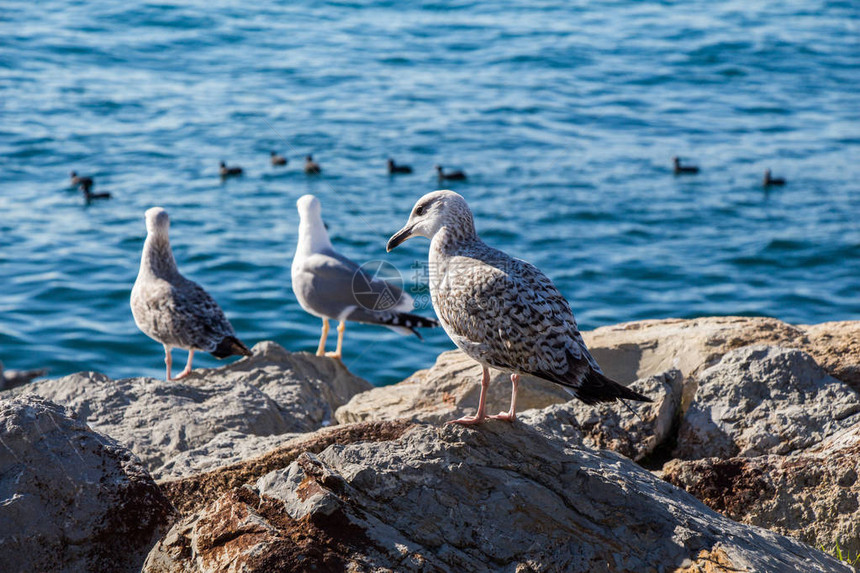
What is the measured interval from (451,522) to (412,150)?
15021 millimetres

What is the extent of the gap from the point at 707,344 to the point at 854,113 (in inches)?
629

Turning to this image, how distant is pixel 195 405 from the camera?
6.10m

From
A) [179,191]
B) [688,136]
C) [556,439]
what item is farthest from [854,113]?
[556,439]

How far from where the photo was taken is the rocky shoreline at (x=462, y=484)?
3531 mm

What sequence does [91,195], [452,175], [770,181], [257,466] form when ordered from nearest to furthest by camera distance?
[257,466]
[91,195]
[452,175]
[770,181]

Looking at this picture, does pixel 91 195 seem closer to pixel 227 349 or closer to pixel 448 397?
pixel 227 349

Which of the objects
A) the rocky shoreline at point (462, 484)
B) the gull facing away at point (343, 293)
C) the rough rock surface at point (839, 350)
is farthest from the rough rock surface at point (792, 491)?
the gull facing away at point (343, 293)

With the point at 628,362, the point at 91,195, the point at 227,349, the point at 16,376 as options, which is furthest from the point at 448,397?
the point at 91,195

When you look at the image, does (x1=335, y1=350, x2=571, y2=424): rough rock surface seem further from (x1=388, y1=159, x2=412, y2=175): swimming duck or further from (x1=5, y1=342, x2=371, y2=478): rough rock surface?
(x1=388, y1=159, x2=412, y2=175): swimming duck

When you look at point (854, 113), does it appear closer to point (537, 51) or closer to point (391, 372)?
point (537, 51)

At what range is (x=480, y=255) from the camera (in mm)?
4719

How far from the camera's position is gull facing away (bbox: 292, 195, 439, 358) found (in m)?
9.26

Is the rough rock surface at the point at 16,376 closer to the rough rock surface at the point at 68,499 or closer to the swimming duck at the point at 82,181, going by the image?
the swimming duck at the point at 82,181

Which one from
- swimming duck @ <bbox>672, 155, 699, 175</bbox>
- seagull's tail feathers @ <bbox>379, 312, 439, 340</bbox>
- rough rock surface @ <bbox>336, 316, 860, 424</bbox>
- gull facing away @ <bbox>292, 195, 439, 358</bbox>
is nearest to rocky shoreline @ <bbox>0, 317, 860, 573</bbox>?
rough rock surface @ <bbox>336, 316, 860, 424</bbox>
